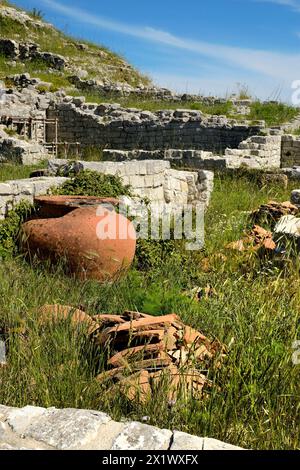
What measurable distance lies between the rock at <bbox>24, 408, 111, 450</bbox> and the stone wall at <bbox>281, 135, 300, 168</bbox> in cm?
1607

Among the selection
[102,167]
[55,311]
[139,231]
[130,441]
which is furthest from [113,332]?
[102,167]

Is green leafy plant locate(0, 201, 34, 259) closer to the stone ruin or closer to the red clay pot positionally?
the stone ruin

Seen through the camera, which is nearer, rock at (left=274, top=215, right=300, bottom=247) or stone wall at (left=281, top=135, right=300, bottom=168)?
rock at (left=274, top=215, right=300, bottom=247)

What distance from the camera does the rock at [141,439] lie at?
9.00ft

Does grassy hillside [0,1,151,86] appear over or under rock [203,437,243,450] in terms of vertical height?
over

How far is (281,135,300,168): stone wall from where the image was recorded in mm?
18203

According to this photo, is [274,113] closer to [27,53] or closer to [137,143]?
[137,143]

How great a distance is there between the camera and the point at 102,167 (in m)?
9.31

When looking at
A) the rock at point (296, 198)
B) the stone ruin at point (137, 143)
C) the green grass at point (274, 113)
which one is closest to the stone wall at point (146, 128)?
the stone ruin at point (137, 143)

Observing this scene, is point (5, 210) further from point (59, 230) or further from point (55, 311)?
point (55, 311)

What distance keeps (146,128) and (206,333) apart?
16.5m

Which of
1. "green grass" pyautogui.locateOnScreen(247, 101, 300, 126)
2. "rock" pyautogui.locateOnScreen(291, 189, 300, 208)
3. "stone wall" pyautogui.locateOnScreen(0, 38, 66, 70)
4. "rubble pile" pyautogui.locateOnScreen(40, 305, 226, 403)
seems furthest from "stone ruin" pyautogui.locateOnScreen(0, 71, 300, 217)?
"stone wall" pyautogui.locateOnScreen(0, 38, 66, 70)

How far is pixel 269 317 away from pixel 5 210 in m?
4.35

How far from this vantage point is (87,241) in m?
7.04
